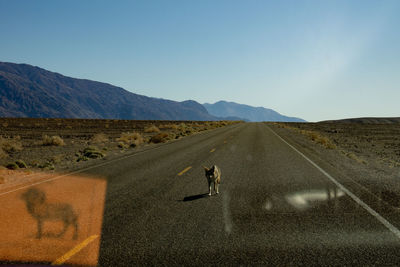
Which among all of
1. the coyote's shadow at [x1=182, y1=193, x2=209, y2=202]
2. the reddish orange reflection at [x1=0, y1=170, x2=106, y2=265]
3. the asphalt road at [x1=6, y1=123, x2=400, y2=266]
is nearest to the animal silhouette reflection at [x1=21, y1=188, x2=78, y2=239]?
the reddish orange reflection at [x1=0, y1=170, x2=106, y2=265]

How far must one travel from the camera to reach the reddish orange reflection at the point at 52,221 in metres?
3.72

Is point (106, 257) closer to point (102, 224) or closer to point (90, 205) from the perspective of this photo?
point (102, 224)

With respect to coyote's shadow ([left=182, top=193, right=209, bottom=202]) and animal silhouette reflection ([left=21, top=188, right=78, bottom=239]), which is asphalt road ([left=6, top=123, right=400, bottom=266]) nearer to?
coyote's shadow ([left=182, top=193, right=209, bottom=202])

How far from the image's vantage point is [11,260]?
356 centimetres

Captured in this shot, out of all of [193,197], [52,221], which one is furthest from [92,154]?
[52,221]

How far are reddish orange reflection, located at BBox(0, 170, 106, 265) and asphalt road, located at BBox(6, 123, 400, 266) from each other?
0.29 m

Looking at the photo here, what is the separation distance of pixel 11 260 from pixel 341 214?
551cm

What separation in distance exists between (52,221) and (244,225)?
3411 millimetres

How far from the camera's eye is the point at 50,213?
17.6 ft

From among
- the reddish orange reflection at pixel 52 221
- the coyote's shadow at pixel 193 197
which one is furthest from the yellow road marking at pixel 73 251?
the coyote's shadow at pixel 193 197

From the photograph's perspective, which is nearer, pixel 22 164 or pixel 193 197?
pixel 193 197

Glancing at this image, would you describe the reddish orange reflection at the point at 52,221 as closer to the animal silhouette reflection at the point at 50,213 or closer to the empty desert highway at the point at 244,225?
the animal silhouette reflection at the point at 50,213

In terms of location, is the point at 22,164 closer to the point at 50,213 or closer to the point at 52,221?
the point at 50,213

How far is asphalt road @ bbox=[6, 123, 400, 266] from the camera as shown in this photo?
3650mm
